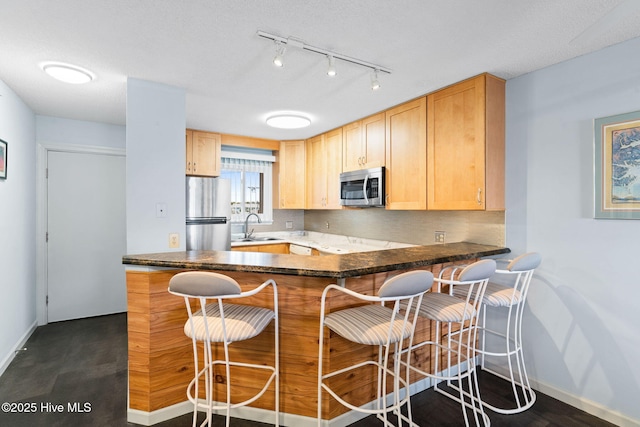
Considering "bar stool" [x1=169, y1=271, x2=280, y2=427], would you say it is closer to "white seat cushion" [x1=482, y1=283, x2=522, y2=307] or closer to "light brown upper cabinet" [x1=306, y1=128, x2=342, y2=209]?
"white seat cushion" [x1=482, y1=283, x2=522, y2=307]

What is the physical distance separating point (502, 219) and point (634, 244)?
81 cm

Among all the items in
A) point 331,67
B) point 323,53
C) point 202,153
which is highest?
point 323,53

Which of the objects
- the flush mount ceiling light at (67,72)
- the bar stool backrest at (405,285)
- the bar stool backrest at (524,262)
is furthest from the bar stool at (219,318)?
the flush mount ceiling light at (67,72)

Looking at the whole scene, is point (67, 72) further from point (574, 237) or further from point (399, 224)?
point (574, 237)

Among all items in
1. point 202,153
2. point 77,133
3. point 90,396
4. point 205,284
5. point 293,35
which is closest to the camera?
point 205,284

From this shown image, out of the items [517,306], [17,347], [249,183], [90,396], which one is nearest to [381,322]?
[517,306]

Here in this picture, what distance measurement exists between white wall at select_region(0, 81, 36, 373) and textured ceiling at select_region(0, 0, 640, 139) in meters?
0.38

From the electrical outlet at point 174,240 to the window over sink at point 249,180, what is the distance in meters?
2.27

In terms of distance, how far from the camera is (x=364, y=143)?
354 cm

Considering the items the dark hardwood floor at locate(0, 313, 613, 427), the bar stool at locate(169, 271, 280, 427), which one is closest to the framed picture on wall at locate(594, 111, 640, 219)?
the dark hardwood floor at locate(0, 313, 613, 427)

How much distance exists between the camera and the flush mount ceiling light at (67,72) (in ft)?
7.32

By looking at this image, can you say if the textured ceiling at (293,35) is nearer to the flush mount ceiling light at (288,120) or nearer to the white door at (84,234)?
the flush mount ceiling light at (288,120)

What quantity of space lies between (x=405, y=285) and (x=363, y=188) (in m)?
2.04

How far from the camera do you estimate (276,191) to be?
4.99 metres
